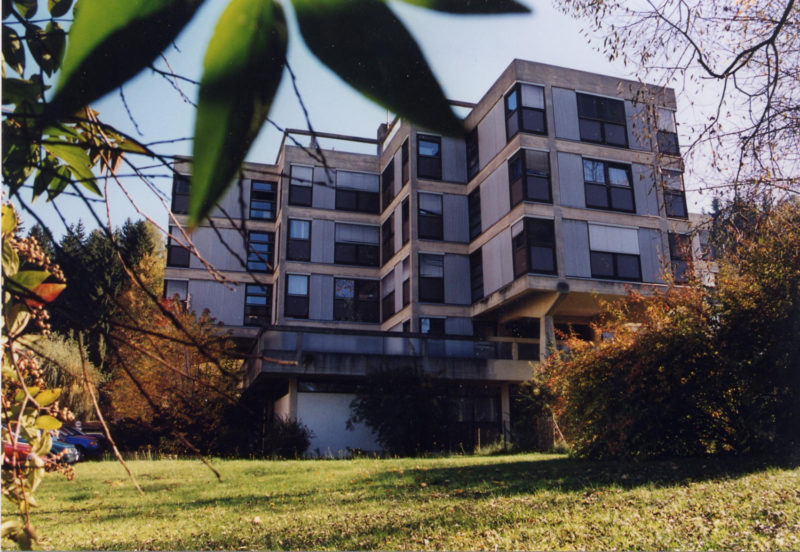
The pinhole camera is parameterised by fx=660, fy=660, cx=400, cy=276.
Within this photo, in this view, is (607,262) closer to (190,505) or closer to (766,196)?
(766,196)

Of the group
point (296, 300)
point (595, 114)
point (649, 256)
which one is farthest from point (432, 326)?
point (595, 114)

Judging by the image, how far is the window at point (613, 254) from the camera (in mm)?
12070

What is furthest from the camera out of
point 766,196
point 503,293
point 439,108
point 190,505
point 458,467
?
point 503,293

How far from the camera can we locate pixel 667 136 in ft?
15.4

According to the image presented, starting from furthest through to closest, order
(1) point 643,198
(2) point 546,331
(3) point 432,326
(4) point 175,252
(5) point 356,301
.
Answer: (5) point 356,301
(3) point 432,326
(2) point 546,331
(1) point 643,198
(4) point 175,252

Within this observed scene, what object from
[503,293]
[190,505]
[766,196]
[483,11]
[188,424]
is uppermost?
[503,293]

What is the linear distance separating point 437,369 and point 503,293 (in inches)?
81.4

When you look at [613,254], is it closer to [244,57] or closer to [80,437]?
[80,437]

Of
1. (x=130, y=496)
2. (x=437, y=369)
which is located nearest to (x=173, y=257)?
(x=130, y=496)

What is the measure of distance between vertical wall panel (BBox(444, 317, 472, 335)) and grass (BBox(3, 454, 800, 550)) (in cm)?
739

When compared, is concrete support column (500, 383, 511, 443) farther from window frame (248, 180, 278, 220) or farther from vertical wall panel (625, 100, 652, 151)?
window frame (248, 180, 278, 220)

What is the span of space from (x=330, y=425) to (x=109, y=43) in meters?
13.8

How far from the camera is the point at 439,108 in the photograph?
409 millimetres

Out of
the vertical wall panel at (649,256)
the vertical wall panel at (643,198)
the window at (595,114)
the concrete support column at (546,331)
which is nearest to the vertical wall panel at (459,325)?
the concrete support column at (546,331)
